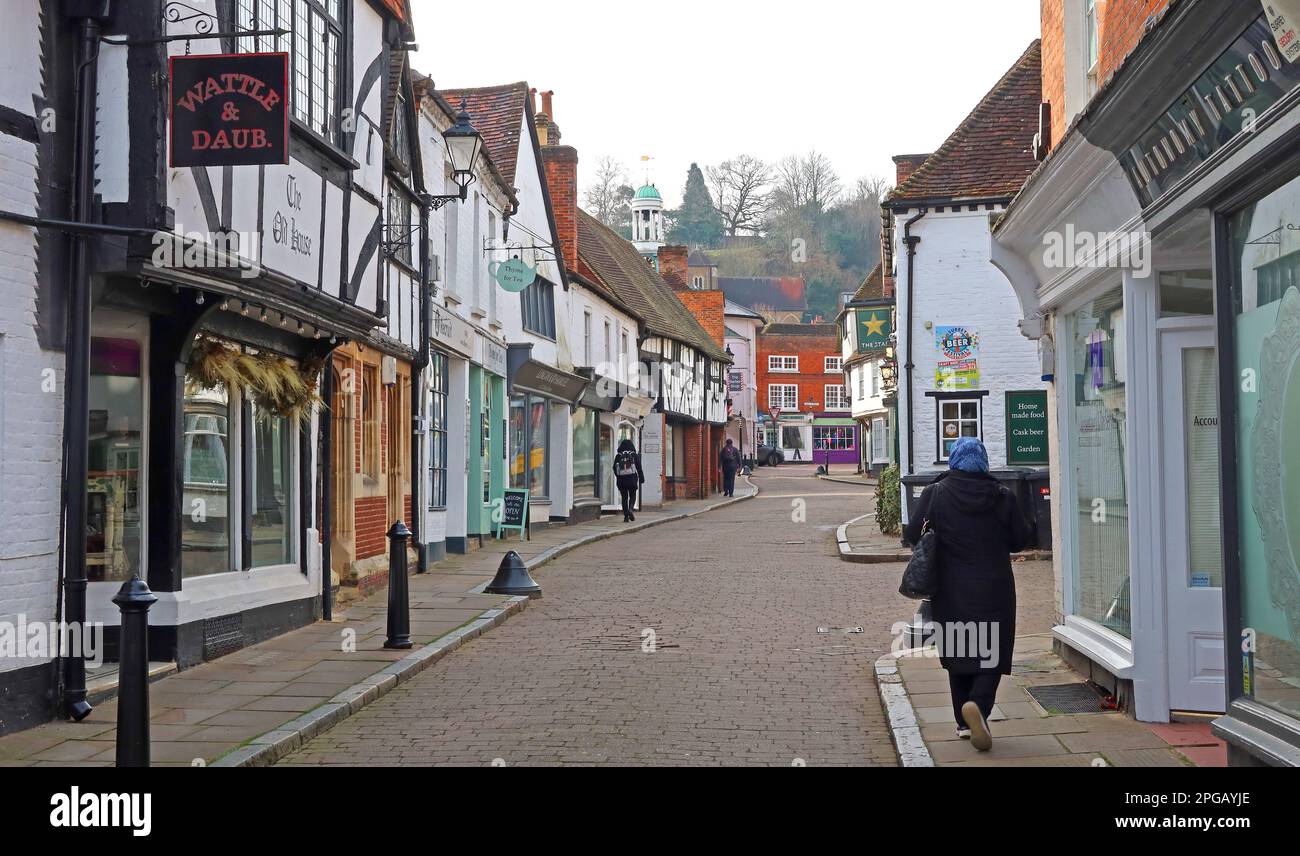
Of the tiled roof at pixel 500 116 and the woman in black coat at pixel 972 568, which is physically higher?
the tiled roof at pixel 500 116

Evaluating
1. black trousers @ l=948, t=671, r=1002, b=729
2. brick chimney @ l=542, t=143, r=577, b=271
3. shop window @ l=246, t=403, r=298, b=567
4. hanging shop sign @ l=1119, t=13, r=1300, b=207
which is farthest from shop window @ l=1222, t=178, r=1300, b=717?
brick chimney @ l=542, t=143, r=577, b=271

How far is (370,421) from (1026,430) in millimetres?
8353

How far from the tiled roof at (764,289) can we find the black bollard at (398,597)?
91.3m

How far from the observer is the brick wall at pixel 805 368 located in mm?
84625

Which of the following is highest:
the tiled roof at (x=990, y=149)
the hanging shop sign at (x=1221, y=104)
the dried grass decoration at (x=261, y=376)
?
the tiled roof at (x=990, y=149)

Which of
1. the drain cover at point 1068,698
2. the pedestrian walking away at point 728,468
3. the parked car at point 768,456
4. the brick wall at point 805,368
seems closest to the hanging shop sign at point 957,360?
the drain cover at point 1068,698

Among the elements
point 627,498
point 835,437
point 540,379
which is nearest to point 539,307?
point 540,379

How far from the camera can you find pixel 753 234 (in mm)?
101188

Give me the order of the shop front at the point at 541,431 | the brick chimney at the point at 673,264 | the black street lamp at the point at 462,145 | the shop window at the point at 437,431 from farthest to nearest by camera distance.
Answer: the brick chimney at the point at 673,264, the shop front at the point at 541,431, the shop window at the point at 437,431, the black street lamp at the point at 462,145

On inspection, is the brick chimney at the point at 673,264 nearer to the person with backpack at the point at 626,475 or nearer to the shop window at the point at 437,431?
the person with backpack at the point at 626,475

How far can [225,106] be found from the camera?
26.7 feet
